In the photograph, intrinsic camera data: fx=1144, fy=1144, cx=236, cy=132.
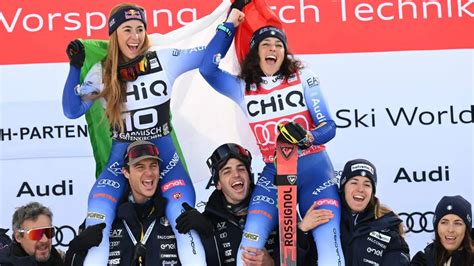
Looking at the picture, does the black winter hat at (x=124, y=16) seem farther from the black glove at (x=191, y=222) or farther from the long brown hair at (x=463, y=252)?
the long brown hair at (x=463, y=252)

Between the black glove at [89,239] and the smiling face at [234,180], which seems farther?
the smiling face at [234,180]

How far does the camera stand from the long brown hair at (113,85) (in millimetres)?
6734

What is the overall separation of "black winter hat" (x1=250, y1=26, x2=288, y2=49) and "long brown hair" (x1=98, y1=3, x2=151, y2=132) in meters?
0.66

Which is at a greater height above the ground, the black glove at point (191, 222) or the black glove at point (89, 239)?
the black glove at point (191, 222)

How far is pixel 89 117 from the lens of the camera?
7.39 metres

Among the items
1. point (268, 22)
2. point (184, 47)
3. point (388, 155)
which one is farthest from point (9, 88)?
point (388, 155)

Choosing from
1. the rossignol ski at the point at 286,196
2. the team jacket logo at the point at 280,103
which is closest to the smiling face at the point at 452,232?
the rossignol ski at the point at 286,196

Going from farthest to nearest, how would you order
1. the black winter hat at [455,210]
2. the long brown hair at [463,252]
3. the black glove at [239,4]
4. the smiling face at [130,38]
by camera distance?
1. the black glove at [239,4]
2. the smiling face at [130,38]
3. the black winter hat at [455,210]
4. the long brown hair at [463,252]

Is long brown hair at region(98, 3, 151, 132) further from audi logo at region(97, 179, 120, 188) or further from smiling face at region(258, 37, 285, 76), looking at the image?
smiling face at region(258, 37, 285, 76)

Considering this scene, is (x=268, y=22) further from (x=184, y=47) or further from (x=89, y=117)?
(x=89, y=117)

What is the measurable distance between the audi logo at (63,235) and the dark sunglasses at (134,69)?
4.51ft

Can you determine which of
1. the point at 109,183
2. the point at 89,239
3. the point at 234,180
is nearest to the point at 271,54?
the point at 234,180

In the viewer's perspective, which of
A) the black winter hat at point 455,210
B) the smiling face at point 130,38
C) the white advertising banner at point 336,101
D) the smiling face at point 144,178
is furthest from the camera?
the white advertising banner at point 336,101

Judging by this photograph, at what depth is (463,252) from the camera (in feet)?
20.8
